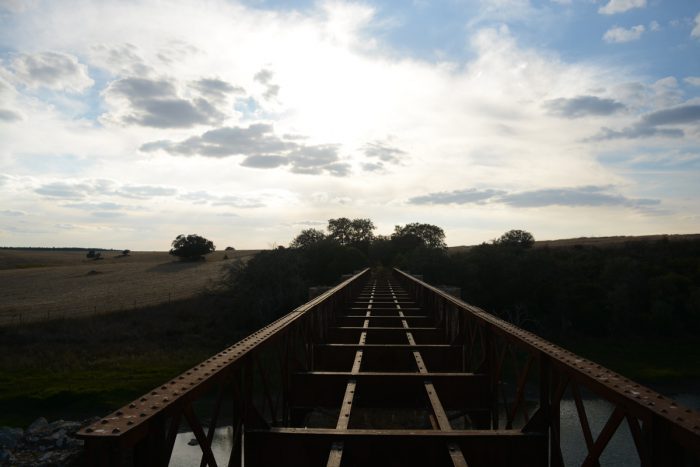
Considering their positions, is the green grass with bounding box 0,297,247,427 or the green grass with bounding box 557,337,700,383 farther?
the green grass with bounding box 557,337,700,383

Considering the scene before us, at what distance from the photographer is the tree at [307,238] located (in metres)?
56.4

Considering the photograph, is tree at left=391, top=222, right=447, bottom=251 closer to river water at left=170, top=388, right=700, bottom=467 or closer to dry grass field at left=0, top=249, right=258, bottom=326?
dry grass field at left=0, top=249, right=258, bottom=326

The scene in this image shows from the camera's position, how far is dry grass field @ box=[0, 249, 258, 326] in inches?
1789

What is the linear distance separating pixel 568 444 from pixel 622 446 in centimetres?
215

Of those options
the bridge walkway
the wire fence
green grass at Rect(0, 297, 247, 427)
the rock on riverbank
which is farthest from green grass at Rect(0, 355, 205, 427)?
the bridge walkway

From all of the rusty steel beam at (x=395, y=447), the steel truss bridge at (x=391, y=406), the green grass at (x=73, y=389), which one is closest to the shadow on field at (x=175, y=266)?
the green grass at (x=73, y=389)

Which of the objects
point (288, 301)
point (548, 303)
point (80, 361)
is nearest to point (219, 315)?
point (288, 301)

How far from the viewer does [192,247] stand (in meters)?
96.9

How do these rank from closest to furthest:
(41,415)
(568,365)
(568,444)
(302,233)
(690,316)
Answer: (568,365) < (568,444) < (41,415) < (690,316) < (302,233)

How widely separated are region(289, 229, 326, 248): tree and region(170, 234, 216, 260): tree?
42.7 meters

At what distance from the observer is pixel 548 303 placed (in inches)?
1943

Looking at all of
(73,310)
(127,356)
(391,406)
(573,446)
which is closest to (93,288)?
(73,310)

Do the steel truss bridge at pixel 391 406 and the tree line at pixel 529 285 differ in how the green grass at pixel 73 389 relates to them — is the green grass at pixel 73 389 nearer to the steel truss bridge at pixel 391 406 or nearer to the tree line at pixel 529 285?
the tree line at pixel 529 285

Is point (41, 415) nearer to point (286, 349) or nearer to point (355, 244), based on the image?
point (286, 349)
